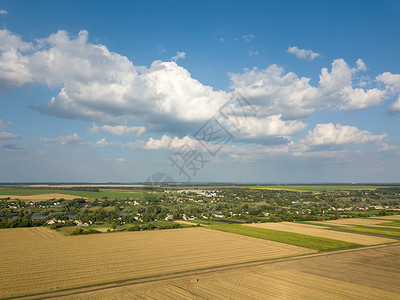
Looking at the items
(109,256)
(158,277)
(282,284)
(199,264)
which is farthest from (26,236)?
(282,284)

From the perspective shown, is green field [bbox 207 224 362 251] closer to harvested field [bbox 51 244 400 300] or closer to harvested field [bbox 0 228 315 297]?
harvested field [bbox 0 228 315 297]

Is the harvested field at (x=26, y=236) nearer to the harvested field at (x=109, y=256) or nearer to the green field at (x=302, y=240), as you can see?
the harvested field at (x=109, y=256)

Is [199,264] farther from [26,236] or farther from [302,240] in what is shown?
[26,236]

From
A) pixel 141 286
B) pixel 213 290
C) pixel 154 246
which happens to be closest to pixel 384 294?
pixel 213 290

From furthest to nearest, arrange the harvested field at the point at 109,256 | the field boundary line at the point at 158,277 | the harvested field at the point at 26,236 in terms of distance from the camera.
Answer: the harvested field at the point at 26,236, the harvested field at the point at 109,256, the field boundary line at the point at 158,277

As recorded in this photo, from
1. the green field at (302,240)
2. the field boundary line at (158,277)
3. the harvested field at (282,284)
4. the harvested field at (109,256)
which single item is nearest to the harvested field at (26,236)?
the harvested field at (109,256)

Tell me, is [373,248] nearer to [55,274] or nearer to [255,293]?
[255,293]

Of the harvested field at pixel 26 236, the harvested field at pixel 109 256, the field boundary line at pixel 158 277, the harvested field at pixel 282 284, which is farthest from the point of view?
the harvested field at pixel 26 236

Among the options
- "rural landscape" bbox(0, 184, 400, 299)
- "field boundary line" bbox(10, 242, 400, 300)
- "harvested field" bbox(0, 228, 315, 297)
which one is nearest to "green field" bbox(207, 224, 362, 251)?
"rural landscape" bbox(0, 184, 400, 299)

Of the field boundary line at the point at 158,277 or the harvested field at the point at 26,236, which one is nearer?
the field boundary line at the point at 158,277
